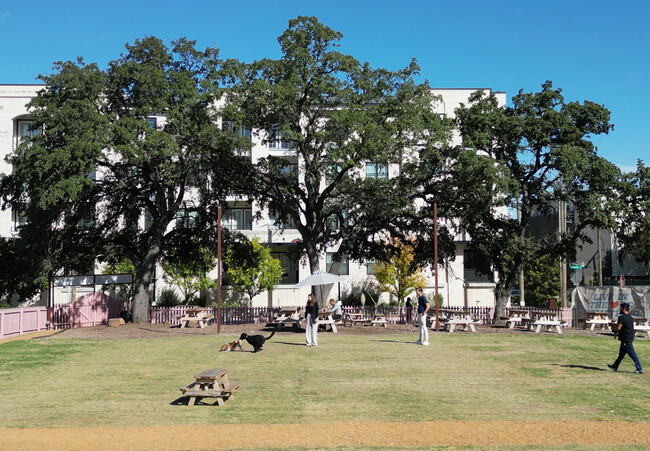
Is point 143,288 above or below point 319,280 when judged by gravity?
below

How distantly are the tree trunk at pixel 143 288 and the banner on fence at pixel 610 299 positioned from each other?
851 inches

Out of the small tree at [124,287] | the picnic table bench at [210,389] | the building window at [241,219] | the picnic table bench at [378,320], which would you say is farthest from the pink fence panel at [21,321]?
the building window at [241,219]

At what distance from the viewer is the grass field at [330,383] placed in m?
10.9

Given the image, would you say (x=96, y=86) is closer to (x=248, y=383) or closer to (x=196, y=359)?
(x=196, y=359)

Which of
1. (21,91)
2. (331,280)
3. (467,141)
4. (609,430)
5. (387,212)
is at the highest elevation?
(21,91)

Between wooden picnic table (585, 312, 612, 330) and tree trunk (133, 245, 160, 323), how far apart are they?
21.6 meters

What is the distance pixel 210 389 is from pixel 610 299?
23418 millimetres

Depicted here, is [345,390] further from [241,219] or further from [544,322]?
[241,219]

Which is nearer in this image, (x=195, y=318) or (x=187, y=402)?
(x=187, y=402)

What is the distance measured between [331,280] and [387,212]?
16.7 ft

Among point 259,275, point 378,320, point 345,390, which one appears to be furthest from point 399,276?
point 345,390

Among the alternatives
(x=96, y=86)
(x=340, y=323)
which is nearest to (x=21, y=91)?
(x=96, y=86)

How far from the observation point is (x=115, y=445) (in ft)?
29.7

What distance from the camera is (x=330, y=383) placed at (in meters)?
13.8
